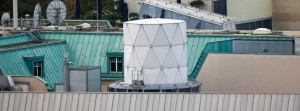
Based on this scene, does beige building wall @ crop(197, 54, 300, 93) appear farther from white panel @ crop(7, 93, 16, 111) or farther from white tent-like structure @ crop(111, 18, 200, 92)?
white panel @ crop(7, 93, 16, 111)

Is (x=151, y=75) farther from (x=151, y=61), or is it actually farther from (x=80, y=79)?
(x=80, y=79)

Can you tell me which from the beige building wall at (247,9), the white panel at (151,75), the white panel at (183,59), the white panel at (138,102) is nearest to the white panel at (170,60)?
the white panel at (183,59)

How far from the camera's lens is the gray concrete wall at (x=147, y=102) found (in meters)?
64.9

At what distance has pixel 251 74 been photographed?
3302 inches

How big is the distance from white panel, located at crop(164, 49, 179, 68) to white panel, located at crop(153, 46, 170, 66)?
0.55ft

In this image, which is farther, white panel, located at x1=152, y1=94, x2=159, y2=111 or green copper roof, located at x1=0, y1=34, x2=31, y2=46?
green copper roof, located at x1=0, y1=34, x2=31, y2=46

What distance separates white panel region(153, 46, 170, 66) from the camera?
77.4m

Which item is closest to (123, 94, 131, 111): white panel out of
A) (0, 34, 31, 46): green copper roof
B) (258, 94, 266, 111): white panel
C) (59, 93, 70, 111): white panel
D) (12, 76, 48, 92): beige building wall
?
(59, 93, 70, 111): white panel

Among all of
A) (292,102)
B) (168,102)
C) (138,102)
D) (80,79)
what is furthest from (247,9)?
(292,102)

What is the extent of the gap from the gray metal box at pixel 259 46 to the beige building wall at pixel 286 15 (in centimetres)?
4277

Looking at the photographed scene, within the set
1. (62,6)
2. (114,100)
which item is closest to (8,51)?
(62,6)

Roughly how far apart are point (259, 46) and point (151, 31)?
33.3 ft

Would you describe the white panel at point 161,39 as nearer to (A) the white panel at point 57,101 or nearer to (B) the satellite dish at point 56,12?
(A) the white panel at point 57,101

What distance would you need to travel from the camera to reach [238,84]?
275 ft
